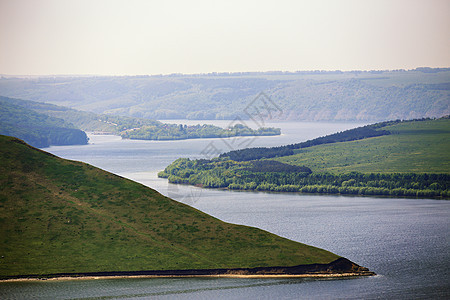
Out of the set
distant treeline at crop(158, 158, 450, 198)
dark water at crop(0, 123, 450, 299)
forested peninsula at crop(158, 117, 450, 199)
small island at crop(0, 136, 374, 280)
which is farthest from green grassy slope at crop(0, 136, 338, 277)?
forested peninsula at crop(158, 117, 450, 199)

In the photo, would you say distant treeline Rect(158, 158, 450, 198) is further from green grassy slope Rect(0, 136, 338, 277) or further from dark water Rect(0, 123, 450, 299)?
green grassy slope Rect(0, 136, 338, 277)

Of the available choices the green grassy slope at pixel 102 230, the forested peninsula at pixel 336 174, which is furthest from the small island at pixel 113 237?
the forested peninsula at pixel 336 174

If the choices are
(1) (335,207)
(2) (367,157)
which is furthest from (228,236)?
(2) (367,157)

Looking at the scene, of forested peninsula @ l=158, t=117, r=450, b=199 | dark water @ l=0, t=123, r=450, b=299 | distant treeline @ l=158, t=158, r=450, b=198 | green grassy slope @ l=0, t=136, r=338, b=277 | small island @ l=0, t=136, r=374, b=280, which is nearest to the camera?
dark water @ l=0, t=123, r=450, b=299

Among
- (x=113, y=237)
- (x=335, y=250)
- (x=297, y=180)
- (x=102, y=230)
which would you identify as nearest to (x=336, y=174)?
(x=297, y=180)

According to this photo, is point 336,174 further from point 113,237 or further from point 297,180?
point 113,237
